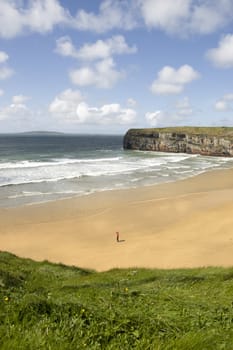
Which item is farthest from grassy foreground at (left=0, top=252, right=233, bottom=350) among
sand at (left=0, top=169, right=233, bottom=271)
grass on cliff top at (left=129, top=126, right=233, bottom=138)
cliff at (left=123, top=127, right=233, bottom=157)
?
grass on cliff top at (left=129, top=126, right=233, bottom=138)

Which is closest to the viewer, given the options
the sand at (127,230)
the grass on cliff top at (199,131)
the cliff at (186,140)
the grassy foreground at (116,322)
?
the grassy foreground at (116,322)

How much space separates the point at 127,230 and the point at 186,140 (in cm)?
7564

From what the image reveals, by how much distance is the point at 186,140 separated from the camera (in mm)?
95125

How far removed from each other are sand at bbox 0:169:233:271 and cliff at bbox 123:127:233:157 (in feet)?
188

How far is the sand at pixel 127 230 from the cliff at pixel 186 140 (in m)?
57.3

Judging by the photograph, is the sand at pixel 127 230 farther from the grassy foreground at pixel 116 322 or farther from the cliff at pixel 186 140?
the cliff at pixel 186 140

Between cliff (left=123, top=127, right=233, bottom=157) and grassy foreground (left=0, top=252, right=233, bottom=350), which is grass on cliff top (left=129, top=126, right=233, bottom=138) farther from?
grassy foreground (left=0, top=252, right=233, bottom=350)

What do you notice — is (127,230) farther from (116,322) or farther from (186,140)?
(186,140)

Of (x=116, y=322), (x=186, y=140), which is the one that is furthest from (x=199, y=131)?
(x=116, y=322)

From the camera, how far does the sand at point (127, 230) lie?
57.6 ft

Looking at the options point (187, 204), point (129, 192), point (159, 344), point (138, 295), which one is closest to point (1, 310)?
point (159, 344)

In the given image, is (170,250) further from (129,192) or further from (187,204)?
(129,192)

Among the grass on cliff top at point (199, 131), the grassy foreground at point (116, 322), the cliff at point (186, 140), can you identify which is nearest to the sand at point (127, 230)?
the grassy foreground at point (116, 322)

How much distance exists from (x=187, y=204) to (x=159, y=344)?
27.6 metres
